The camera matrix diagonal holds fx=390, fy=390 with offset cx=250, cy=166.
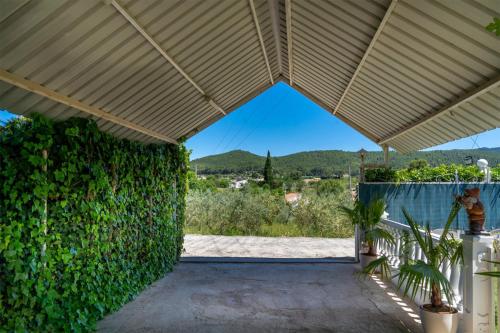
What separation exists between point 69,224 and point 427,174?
368 inches

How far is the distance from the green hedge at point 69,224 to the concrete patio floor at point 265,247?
10.5 feet

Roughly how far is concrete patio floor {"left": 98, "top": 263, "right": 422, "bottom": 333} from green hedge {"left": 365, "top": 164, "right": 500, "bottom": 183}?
2581 mm

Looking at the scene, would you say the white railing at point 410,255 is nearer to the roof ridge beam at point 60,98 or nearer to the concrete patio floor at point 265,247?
the concrete patio floor at point 265,247

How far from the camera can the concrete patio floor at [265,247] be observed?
889cm

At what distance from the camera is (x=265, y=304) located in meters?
5.27

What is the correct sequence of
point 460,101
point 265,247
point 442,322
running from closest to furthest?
1. point 442,322
2. point 460,101
3. point 265,247

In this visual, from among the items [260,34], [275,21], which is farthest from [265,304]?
[275,21]

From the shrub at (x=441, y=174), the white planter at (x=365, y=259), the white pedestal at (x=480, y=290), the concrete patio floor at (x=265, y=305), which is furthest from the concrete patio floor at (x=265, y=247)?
the white pedestal at (x=480, y=290)

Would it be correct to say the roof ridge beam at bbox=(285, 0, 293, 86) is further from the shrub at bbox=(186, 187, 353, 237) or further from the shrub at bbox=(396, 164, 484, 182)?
the shrub at bbox=(186, 187, 353, 237)

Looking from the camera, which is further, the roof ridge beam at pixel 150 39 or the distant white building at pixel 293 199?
the distant white building at pixel 293 199

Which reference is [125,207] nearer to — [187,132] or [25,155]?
[25,155]

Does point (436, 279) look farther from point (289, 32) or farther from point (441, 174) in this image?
point (441, 174)

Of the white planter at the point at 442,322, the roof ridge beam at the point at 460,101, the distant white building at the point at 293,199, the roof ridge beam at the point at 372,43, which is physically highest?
the roof ridge beam at the point at 372,43

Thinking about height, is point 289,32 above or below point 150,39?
above
